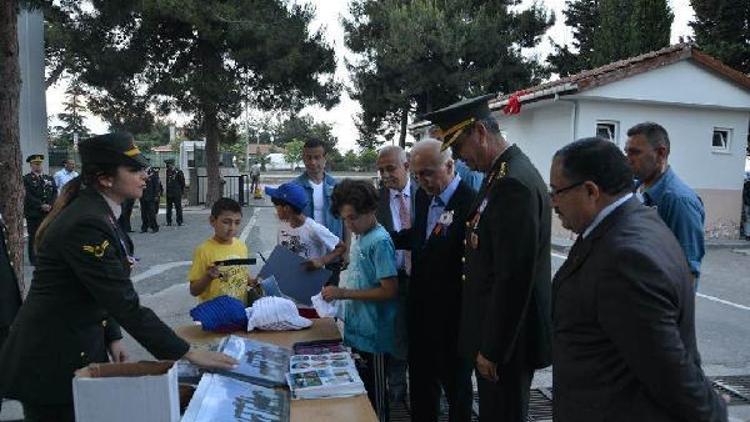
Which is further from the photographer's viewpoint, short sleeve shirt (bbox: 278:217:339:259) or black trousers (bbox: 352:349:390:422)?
short sleeve shirt (bbox: 278:217:339:259)

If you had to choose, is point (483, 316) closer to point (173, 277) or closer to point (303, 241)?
point (303, 241)

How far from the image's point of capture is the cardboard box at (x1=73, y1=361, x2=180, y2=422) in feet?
5.64

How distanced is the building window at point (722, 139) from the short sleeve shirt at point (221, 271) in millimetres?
14005

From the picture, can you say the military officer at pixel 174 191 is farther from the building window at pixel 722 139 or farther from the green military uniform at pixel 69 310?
the green military uniform at pixel 69 310

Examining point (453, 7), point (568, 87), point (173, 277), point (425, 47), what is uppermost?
point (453, 7)

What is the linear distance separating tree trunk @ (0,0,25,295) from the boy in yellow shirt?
9.87 feet

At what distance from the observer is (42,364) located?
6.58 ft

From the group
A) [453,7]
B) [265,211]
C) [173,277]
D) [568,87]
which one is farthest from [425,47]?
[173,277]

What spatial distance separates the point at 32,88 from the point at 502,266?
15122 mm

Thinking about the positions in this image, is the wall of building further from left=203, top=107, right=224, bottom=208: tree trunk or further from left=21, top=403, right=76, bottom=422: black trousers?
left=21, top=403, right=76, bottom=422: black trousers

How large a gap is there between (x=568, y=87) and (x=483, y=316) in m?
11.1

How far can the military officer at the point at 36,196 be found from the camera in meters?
9.48

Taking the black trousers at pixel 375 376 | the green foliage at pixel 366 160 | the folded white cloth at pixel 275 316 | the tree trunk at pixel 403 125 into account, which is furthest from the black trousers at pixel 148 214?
the green foliage at pixel 366 160

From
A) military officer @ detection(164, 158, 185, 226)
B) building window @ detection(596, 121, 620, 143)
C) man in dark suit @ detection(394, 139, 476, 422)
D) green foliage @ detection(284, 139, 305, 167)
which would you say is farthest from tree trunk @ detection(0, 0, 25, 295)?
green foliage @ detection(284, 139, 305, 167)
